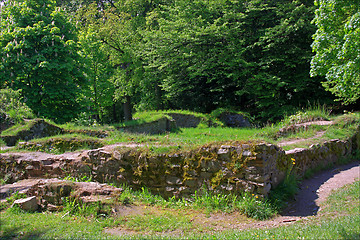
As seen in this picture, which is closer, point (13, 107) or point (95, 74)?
point (13, 107)

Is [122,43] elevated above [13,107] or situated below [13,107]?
above

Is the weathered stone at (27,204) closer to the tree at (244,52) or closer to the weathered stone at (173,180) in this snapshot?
the weathered stone at (173,180)

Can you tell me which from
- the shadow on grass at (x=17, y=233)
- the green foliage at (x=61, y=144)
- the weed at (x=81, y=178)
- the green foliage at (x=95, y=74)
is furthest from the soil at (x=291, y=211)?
the green foliage at (x=95, y=74)

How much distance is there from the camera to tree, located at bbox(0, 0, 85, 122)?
1505cm

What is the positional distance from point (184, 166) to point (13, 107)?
10.0m

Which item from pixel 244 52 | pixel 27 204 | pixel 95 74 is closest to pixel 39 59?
pixel 95 74

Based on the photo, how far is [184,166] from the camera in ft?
23.6

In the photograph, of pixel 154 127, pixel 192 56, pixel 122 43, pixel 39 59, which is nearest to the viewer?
pixel 39 59

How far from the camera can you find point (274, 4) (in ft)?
74.0

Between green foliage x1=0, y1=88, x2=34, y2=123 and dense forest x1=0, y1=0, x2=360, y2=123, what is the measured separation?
139 cm

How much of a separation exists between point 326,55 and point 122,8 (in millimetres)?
20909

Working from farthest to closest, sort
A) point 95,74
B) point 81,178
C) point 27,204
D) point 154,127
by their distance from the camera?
point 95,74, point 154,127, point 81,178, point 27,204

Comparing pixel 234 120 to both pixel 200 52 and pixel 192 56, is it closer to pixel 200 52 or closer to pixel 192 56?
pixel 200 52

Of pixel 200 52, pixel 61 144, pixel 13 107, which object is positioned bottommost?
pixel 61 144
